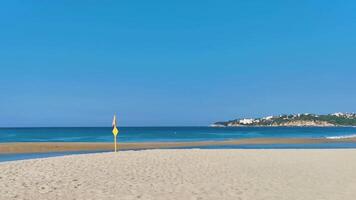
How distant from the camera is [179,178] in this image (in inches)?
518

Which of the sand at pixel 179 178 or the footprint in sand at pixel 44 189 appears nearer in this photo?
the sand at pixel 179 178

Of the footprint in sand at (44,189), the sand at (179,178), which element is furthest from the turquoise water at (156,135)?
the footprint in sand at (44,189)

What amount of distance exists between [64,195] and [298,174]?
25.6 feet

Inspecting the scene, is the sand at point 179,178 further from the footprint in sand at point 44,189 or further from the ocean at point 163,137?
the ocean at point 163,137

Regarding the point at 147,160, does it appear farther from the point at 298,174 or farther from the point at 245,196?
the point at 245,196

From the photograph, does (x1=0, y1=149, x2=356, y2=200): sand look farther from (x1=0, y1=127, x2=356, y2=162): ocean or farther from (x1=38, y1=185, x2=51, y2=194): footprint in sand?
(x1=0, y1=127, x2=356, y2=162): ocean

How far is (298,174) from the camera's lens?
1449 centimetres

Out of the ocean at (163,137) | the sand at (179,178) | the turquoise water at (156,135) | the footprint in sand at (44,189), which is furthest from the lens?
the turquoise water at (156,135)

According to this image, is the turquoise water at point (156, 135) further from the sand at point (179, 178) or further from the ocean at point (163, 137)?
the sand at point (179, 178)

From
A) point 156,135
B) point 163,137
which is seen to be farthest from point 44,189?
point 156,135

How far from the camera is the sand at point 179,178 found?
10.5 m

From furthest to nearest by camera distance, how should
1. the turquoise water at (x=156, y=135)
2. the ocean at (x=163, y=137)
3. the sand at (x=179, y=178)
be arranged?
the turquoise water at (x=156, y=135), the ocean at (x=163, y=137), the sand at (x=179, y=178)

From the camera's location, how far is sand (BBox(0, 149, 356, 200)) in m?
10.5

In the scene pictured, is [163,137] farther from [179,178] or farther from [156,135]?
[179,178]
